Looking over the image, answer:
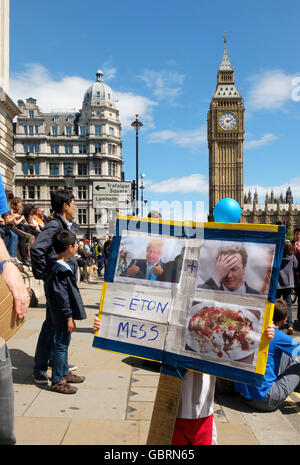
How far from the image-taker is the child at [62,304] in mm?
3879

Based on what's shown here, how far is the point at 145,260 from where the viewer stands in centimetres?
233

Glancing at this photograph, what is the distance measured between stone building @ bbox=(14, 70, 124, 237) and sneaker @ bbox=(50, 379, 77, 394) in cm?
5573

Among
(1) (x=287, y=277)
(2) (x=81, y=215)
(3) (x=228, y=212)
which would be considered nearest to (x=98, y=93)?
(2) (x=81, y=215)

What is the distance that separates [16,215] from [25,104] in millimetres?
60580

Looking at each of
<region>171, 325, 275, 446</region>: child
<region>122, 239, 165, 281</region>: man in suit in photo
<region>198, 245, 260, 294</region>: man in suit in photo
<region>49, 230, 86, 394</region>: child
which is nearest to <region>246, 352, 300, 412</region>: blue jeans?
<region>171, 325, 275, 446</region>: child

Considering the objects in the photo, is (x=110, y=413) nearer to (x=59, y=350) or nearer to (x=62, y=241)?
(x=59, y=350)

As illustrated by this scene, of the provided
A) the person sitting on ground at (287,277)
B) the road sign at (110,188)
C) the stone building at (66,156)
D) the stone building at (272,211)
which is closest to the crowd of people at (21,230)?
the road sign at (110,188)

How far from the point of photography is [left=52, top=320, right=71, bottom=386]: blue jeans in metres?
3.99

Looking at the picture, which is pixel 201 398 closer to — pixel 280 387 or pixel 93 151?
pixel 280 387

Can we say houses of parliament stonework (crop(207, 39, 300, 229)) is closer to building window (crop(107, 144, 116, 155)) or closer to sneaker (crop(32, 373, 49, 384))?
building window (crop(107, 144, 116, 155))

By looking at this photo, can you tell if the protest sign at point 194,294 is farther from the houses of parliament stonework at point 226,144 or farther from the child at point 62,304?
the houses of parliament stonework at point 226,144

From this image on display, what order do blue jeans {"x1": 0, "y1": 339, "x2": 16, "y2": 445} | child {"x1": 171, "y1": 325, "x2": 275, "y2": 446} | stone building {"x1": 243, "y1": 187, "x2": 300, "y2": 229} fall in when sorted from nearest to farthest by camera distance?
1. blue jeans {"x1": 0, "y1": 339, "x2": 16, "y2": 445}
2. child {"x1": 171, "y1": 325, "x2": 275, "y2": 446}
3. stone building {"x1": 243, "y1": 187, "x2": 300, "y2": 229}

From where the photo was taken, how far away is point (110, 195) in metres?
10.5

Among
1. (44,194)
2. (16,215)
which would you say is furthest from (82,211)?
(16,215)
